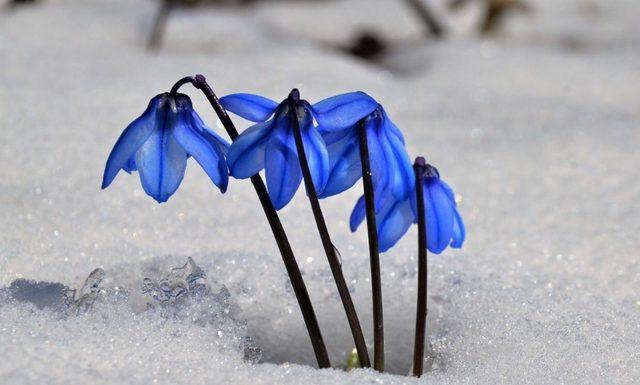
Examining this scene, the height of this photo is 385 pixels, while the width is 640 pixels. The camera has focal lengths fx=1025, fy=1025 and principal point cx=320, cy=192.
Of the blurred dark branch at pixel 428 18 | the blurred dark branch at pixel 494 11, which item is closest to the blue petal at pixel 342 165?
the blurred dark branch at pixel 428 18

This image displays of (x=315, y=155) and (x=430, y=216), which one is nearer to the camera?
(x=315, y=155)

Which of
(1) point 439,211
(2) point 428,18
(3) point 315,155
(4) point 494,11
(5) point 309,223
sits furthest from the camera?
(4) point 494,11

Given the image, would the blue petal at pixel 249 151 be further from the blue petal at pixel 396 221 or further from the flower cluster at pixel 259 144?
the blue petal at pixel 396 221

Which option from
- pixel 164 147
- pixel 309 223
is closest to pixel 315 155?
pixel 164 147

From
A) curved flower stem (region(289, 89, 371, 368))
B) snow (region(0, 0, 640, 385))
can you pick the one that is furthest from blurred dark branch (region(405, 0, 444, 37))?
curved flower stem (region(289, 89, 371, 368))

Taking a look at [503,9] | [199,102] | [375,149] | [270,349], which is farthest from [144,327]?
[503,9]

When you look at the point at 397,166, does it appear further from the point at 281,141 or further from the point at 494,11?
the point at 494,11
